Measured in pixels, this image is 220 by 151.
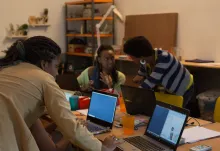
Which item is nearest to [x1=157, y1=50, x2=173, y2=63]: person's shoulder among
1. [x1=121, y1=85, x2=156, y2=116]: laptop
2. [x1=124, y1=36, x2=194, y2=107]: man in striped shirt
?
[x1=124, y1=36, x2=194, y2=107]: man in striped shirt

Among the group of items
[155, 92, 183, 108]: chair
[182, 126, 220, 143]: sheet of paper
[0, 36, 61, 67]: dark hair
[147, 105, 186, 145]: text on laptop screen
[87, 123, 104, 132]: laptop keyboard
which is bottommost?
[87, 123, 104, 132]: laptop keyboard

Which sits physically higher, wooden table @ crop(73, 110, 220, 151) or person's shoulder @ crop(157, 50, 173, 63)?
person's shoulder @ crop(157, 50, 173, 63)

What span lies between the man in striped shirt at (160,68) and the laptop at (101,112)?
55cm

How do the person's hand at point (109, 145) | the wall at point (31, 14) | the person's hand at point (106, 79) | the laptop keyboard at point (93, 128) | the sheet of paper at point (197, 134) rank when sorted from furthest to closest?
the wall at point (31, 14) → the person's hand at point (106, 79) → the laptop keyboard at point (93, 128) → the sheet of paper at point (197, 134) → the person's hand at point (109, 145)

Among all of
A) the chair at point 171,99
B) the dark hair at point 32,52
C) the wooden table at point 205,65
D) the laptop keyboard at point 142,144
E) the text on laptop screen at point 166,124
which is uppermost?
the dark hair at point 32,52

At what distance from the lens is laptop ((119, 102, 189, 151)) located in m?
1.98

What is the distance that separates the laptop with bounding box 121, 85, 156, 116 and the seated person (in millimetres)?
719

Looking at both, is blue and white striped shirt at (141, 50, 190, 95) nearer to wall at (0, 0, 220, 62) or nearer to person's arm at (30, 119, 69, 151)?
person's arm at (30, 119, 69, 151)

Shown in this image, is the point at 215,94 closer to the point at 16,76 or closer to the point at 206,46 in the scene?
the point at 206,46

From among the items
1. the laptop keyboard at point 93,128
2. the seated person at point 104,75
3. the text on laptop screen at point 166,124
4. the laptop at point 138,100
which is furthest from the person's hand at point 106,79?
the text on laptop screen at point 166,124

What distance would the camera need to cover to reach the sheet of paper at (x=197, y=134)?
2169 millimetres

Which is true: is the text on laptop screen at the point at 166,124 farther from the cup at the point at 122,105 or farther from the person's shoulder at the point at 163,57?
the person's shoulder at the point at 163,57

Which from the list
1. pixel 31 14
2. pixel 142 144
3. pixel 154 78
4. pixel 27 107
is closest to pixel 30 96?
pixel 27 107

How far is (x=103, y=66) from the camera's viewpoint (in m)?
3.60
